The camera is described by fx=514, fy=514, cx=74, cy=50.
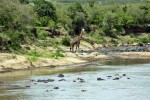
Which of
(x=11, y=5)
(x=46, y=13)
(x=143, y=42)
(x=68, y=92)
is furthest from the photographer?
(x=143, y=42)

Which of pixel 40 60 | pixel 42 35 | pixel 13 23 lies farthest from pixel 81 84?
pixel 42 35

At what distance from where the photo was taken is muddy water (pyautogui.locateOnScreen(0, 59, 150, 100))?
35844 millimetres

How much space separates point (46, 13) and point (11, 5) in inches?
1326

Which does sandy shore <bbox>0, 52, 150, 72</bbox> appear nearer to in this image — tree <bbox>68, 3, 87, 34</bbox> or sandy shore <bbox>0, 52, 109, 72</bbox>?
sandy shore <bbox>0, 52, 109, 72</bbox>

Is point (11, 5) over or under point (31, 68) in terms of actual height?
over

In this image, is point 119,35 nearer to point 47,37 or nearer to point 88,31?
point 88,31

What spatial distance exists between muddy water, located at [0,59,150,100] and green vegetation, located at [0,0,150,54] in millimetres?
9295

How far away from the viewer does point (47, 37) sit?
8325 cm

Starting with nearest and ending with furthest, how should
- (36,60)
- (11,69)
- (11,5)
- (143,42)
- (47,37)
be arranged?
(11,69) → (36,60) → (11,5) → (47,37) → (143,42)

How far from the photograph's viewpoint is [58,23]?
95.2 m

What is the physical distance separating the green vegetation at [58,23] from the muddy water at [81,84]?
9295mm

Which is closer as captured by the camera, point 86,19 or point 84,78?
point 84,78

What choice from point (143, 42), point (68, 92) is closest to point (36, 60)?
point (68, 92)

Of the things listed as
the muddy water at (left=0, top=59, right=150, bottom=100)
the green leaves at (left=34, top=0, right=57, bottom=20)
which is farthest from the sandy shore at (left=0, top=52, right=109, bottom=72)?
the green leaves at (left=34, top=0, right=57, bottom=20)
